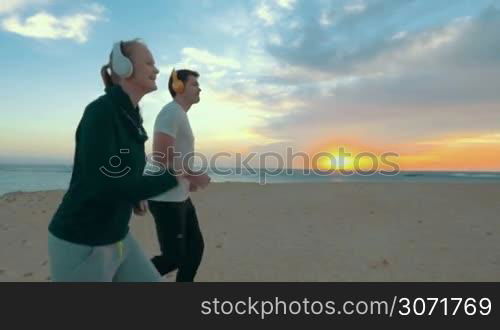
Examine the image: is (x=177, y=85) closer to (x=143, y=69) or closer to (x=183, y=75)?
(x=183, y=75)

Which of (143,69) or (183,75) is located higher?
(183,75)

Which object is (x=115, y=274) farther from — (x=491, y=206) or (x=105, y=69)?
(x=491, y=206)

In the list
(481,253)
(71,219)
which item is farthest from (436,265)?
(71,219)

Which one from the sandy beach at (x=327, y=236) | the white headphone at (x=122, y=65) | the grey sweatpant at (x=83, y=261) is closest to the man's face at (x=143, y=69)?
the white headphone at (x=122, y=65)

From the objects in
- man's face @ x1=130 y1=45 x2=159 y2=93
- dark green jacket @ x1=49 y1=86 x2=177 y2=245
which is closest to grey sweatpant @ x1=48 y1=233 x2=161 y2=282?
Answer: dark green jacket @ x1=49 y1=86 x2=177 y2=245

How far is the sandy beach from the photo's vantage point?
532cm

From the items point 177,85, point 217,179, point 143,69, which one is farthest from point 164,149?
point 217,179

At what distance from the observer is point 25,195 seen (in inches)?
499

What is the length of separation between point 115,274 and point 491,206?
10339 millimetres

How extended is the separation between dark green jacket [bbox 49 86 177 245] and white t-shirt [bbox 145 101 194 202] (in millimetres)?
1294

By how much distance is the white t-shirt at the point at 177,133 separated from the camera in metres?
3.47

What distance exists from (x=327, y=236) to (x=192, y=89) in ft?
15.0

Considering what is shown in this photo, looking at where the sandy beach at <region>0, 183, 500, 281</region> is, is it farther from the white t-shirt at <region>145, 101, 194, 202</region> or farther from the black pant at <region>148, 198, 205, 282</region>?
the white t-shirt at <region>145, 101, 194, 202</region>

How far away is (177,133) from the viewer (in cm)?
361
